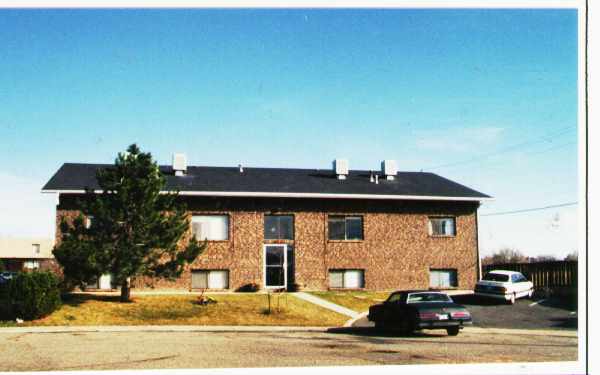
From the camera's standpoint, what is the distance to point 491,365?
1209 cm

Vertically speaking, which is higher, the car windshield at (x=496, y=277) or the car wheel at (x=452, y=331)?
the car windshield at (x=496, y=277)

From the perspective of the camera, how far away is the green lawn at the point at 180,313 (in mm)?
23312

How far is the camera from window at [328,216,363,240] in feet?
110

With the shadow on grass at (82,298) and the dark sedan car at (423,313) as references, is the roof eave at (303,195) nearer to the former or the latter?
the shadow on grass at (82,298)

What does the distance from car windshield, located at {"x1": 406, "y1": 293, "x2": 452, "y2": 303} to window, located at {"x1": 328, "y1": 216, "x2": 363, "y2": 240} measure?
13.5 meters

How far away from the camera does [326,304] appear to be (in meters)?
28.4

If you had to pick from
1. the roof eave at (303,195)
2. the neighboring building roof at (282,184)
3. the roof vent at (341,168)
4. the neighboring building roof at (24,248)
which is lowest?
the neighboring building roof at (24,248)

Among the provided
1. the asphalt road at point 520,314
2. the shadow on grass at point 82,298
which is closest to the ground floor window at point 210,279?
the shadow on grass at point 82,298

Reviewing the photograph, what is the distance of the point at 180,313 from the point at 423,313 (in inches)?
397

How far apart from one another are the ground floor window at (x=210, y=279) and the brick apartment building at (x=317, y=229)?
49mm

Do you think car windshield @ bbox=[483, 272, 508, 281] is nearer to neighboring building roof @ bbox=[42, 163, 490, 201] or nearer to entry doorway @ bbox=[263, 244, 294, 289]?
neighboring building roof @ bbox=[42, 163, 490, 201]

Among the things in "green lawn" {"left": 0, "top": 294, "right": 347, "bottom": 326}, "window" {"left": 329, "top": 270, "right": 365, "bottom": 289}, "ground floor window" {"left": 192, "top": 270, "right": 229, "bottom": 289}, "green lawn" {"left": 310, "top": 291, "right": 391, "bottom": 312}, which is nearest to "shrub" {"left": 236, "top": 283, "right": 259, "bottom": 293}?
"ground floor window" {"left": 192, "top": 270, "right": 229, "bottom": 289}

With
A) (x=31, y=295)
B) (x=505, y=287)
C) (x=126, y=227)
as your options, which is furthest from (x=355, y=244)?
(x=31, y=295)

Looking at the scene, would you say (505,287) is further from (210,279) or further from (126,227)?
(126,227)
